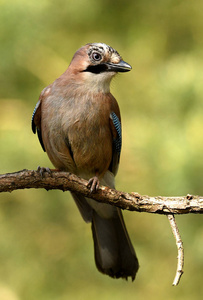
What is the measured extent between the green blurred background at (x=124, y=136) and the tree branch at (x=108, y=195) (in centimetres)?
295

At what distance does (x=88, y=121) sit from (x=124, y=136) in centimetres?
289

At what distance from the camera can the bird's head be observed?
5.85 meters

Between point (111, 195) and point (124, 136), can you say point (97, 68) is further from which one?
point (124, 136)

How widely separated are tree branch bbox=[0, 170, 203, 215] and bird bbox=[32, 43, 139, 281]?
569 mm

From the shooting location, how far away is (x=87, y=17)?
9414 mm

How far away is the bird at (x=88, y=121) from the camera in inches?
224

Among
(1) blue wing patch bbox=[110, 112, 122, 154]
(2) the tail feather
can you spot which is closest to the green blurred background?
(2) the tail feather

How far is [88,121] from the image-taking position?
5.66 metres

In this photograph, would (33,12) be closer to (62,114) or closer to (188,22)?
(188,22)

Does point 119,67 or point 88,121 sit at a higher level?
point 119,67

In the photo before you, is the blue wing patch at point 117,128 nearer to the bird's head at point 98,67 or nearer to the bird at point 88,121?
the bird at point 88,121

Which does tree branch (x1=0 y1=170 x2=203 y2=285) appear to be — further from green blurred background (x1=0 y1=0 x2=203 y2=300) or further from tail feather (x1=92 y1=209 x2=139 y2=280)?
green blurred background (x1=0 y1=0 x2=203 y2=300)

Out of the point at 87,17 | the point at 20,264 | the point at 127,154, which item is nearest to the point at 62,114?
the point at 127,154

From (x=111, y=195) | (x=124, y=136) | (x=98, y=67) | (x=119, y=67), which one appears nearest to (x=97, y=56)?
(x=98, y=67)
